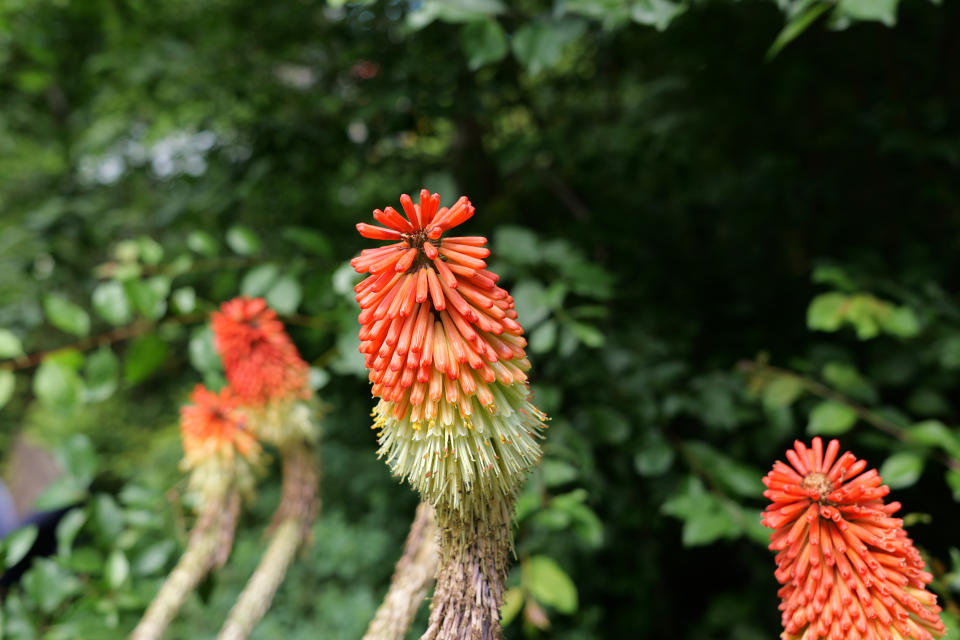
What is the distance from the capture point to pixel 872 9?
850 mm

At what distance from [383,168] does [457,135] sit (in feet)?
0.97

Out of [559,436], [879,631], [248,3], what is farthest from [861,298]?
[248,3]

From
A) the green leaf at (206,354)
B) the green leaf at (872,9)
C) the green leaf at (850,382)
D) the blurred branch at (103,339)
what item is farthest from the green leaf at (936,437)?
the blurred branch at (103,339)

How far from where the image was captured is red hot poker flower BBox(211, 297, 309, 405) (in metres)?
1.17

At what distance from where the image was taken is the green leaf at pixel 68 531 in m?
1.28

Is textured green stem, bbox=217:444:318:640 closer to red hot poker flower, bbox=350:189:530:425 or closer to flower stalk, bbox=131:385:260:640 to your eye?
flower stalk, bbox=131:385:260:640

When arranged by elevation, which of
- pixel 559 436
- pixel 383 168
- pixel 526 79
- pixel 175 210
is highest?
pixel 526 79

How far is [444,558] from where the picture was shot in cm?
67

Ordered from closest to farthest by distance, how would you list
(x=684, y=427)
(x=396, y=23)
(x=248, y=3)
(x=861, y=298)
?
(x=861, y=298)
(x=396, y=23)
(x=684, y=427)
(x=248, y=3)

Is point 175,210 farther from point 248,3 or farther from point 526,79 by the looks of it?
point 526,79

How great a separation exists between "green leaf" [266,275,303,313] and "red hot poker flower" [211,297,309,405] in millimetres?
82

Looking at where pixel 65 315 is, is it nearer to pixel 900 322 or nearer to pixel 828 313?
pixel 828 313

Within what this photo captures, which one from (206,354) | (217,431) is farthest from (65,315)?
(217,431)

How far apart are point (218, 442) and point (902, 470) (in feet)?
4.29
